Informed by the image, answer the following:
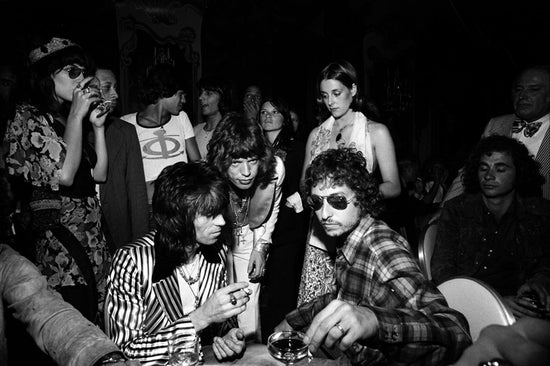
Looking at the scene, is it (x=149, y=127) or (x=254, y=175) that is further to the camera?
(x=149, y=127)

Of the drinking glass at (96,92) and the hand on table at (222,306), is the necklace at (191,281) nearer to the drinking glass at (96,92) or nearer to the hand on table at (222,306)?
the hand on table at (222,306)

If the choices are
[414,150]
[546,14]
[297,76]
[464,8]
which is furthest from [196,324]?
[414,150]

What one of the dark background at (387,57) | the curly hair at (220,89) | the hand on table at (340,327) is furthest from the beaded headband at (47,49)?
Answer: the dark background at (387,57)

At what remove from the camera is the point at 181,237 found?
6.88 feet

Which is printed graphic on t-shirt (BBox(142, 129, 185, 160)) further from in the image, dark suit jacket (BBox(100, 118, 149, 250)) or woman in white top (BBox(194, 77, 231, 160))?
woman in white top (BBox(194, 77, 231, 160))

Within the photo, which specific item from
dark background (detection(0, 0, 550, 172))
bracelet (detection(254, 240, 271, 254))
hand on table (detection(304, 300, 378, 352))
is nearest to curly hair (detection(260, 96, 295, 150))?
bracelet (detection(254, 240, 271, 254))

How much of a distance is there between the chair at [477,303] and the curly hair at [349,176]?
53 centimetres

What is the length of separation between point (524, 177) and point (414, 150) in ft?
25.0

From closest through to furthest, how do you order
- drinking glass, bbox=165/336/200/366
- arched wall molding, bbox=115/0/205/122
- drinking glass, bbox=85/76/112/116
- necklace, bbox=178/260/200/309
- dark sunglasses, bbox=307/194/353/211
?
drinking glass, bbox=165/336/200/366 < necklace, bbox=178/260/200/309 < dark sunglasses, bbox=307/194/353/211 < drinking glass, bbox=85/76/112/116 < arched wall molding, bbox=115/0/205/122

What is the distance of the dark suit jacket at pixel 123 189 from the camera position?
3117 millimetres

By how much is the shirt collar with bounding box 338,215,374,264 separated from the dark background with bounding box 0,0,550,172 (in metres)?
6.44

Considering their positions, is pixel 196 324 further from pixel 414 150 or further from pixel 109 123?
pixel 414 150

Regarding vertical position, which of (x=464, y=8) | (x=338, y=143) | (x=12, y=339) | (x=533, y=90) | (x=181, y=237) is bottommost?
(x=12, y=339)

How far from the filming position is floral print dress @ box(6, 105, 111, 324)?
2359 mm
